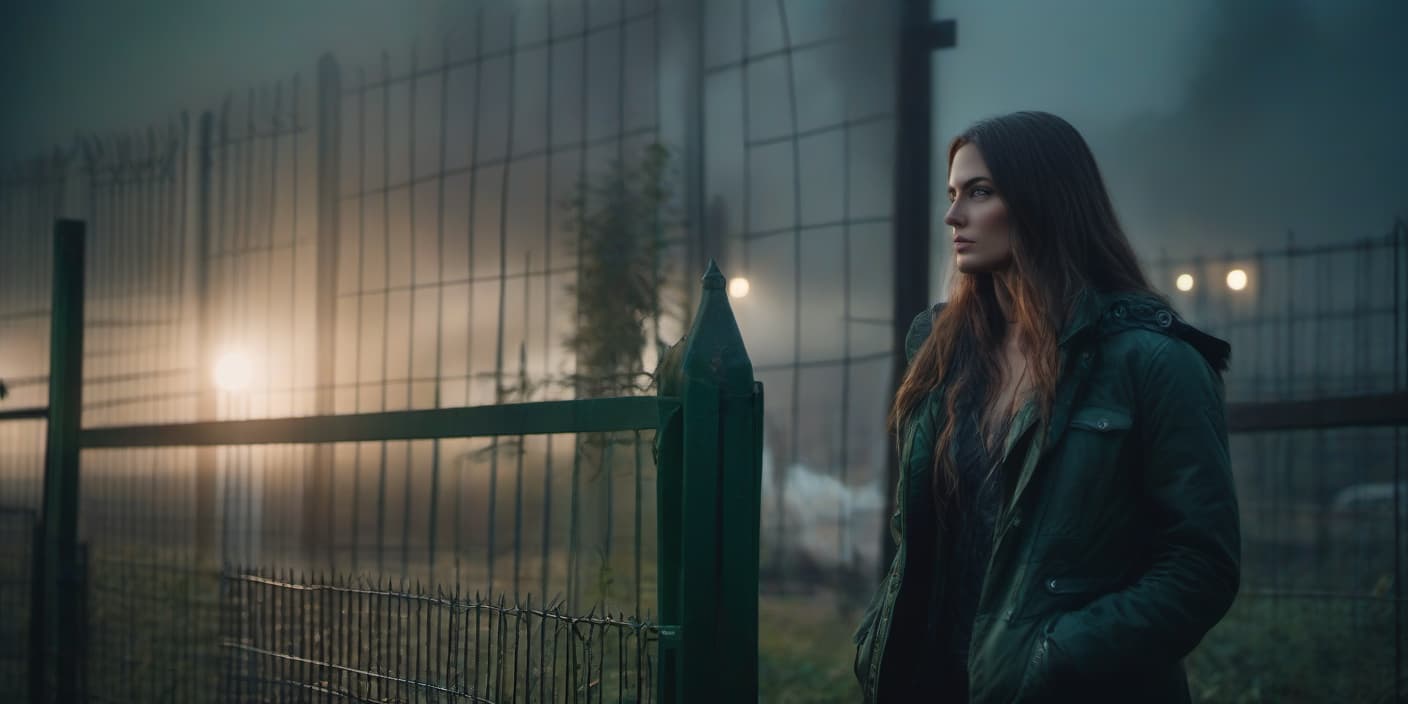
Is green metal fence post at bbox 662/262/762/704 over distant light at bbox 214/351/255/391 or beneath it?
beneath

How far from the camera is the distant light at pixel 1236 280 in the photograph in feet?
21.0

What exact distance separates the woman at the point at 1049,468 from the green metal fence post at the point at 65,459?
2.78m

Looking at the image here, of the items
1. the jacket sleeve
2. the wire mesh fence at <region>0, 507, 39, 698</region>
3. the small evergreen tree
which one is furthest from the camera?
the wire mesh fence at <region>0, 507, 39, 698</region>

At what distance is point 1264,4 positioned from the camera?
5918 mm

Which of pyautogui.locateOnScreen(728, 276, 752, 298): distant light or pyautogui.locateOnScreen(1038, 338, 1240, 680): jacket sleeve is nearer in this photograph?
pyautogui.locateOnScreen(1038, 338, 1240, 680): jacket sleeve

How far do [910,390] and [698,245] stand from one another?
2971mm

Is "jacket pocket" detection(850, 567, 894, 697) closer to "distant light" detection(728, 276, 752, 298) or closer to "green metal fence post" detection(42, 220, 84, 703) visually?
"green metal fence post" detection(42, 220, 84, 703)

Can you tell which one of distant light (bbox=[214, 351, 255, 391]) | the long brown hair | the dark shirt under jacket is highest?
the long brown hair

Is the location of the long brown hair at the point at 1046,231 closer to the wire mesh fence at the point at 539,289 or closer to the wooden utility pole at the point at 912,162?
the wire mesh fence at the point at 539,289

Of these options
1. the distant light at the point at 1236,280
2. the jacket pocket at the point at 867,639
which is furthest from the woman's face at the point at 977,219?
the distant light at the point at 1236,280

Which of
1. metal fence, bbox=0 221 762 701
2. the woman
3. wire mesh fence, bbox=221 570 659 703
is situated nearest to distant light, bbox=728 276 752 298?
metal fence, bbox=0 221 762 701

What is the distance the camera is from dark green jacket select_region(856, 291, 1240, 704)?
169 centimetres

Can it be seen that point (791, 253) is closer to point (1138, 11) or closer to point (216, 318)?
point (1138, 11)

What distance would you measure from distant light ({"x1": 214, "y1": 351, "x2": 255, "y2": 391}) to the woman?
466 cm
